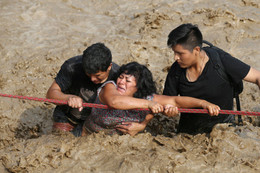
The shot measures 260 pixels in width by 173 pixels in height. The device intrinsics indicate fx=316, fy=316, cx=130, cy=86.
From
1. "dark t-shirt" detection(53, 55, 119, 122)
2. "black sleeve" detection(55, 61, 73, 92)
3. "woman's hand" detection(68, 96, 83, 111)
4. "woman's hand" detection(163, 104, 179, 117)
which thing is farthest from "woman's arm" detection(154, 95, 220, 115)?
"black sleeve" detection(55, 61, 73, 92)

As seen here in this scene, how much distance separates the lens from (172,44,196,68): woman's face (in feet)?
9.24

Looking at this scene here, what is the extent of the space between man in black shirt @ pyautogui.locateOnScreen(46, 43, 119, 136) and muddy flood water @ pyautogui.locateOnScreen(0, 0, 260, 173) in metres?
0.25

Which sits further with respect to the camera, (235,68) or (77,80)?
(77,80)

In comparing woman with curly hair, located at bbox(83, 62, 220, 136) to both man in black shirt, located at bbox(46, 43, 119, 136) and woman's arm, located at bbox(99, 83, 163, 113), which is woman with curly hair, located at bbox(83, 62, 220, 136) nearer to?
woman's arm, located at bbox(99, 83, 163, 113)

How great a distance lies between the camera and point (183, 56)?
112 inches

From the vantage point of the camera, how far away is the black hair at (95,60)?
9.54ft

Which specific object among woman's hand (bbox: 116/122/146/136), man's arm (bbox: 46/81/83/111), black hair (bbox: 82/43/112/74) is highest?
black hair (bbox: 82/43/112/74)

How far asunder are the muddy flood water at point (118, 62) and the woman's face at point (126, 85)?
453 millimetres

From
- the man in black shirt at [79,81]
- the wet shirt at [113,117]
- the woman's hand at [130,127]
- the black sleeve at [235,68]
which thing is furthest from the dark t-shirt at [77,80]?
the black sleeve at [235,68]

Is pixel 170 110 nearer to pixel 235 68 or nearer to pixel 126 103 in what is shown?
pixel 126 103

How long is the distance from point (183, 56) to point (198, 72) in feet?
0.83

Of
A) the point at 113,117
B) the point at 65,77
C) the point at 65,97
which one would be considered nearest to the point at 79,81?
the point at 65,77

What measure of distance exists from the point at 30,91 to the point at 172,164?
2991 millimetres

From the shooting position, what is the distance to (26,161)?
8.09 ft
